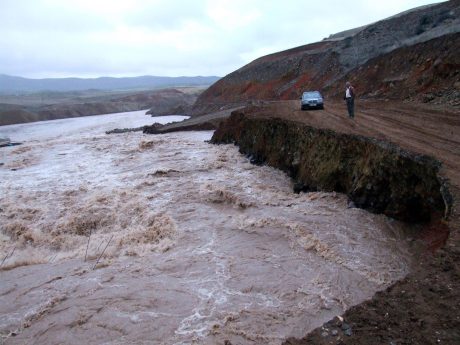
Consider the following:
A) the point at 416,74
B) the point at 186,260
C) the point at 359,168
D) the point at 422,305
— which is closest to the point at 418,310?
the point at 422,305

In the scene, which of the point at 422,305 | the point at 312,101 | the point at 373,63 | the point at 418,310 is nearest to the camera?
the point at 418,310

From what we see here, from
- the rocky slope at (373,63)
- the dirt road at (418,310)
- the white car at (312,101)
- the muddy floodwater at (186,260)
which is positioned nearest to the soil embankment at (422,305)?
the dirt road at (418,310)

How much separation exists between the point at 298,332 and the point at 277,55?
6781 centimetres

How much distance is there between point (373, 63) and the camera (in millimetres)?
39875

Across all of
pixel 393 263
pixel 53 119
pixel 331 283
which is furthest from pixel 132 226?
pixel 53 119

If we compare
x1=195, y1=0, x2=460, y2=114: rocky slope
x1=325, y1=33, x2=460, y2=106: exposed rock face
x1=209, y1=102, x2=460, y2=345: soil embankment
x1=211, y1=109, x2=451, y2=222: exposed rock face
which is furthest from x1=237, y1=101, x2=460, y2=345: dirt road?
x1=195, y1=0, x2=460, y2=114: rocky slope

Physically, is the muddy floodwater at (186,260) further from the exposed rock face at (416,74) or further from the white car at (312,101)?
the exposed rock face at (416,74)

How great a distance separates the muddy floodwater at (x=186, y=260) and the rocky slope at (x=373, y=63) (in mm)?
17347

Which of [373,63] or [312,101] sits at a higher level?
[373,63]

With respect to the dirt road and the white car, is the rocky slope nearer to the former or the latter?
the white car

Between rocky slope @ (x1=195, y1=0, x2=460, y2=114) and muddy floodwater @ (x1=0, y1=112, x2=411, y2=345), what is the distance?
1735 cm

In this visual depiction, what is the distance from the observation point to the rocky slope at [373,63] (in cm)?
3092

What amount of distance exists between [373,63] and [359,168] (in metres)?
28.1

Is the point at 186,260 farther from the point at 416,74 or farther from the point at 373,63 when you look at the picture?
the point at 373,63
